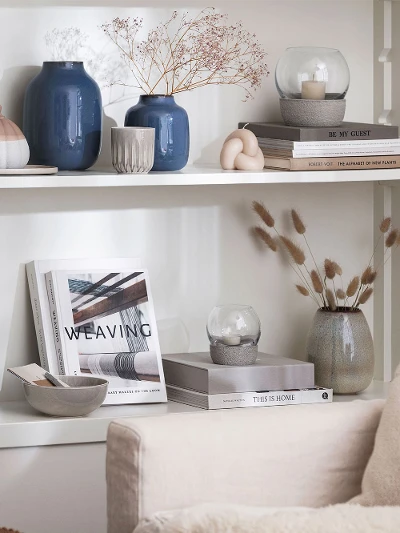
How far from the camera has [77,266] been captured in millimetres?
2268

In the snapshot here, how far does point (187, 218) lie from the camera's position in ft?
7.76

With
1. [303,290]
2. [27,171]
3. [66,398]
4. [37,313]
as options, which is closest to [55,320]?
[37,313]

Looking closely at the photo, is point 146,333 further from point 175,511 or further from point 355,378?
point 175,511

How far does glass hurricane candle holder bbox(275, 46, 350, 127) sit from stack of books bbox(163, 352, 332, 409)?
21.4 inches

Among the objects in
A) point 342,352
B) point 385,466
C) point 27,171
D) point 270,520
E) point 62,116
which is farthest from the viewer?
point 342,352

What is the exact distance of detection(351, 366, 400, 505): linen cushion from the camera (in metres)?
Result: 1.59

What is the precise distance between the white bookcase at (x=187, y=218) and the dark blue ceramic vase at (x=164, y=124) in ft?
0.18

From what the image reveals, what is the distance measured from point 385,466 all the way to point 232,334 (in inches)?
25.8

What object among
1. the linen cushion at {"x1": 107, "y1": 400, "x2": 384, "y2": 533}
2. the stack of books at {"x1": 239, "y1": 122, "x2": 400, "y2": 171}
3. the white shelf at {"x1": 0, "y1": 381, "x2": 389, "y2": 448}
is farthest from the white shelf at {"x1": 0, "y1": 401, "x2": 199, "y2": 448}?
the stack of books at {"x1": 239, "y1": 122, "x2": 400, "y2": 171}

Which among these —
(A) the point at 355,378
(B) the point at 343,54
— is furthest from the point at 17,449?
(B) the point at 343,54

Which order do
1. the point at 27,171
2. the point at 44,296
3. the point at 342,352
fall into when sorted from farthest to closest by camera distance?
1. the point at 342,352
2. the point at 44,296
3. the point at 27,171

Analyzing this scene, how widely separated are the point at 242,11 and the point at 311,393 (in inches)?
34.8

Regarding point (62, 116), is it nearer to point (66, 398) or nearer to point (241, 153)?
point (241, 153)

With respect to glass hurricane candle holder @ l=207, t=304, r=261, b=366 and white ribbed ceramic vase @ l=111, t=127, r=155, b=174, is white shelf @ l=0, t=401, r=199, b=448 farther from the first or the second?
white ribbed ceramic vase @ l=111, t=127, r=155, b=174
